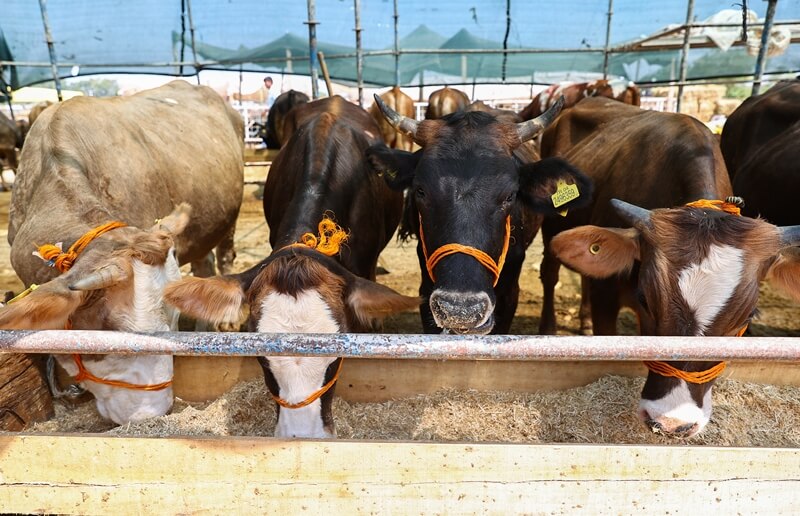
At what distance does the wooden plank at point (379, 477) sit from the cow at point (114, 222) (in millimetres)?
607

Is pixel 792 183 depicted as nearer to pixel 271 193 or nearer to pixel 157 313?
pixel 271 193

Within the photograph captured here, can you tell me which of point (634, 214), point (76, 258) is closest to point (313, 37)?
point (76, 258)

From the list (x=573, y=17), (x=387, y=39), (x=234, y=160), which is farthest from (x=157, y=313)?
(x=573, y=17)

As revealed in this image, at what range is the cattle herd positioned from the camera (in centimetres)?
223

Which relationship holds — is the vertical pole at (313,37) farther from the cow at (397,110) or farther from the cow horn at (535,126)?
the cow horn at (535,126)

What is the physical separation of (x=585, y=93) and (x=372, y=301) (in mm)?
8405

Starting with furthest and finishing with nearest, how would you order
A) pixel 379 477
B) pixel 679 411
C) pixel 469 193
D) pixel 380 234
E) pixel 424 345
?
pixel 380 234 → pixel 469 193 → pixel 679 411 → pixel 379 477 → pixel 424 345

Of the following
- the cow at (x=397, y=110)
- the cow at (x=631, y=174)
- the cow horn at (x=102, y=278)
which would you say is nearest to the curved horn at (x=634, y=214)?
the cow at (x=631, y=174)

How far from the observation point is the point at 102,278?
7.48 ft

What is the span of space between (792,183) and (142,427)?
460 cm

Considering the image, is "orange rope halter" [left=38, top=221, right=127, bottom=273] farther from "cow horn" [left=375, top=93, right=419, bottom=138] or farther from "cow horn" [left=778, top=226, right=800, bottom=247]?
"cow horn" [left=778, top=226, right=800, bottom=247]

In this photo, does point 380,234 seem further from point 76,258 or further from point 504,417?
point 76,258

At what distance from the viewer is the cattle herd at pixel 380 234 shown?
223 cm

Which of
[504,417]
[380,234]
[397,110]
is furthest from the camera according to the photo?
[397,110]
